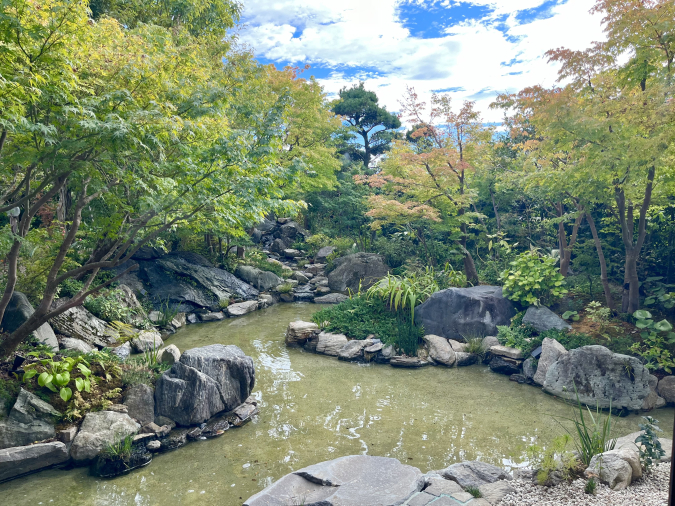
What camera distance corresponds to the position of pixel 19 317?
603 cm

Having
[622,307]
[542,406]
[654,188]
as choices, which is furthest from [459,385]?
[654,188]

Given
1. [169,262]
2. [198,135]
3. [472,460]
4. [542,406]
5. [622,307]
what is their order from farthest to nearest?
1. [169,262]
2. [622,307]
3. [542,406]
4. [198,135]
5. [472,460]

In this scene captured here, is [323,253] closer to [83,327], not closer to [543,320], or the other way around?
[83,327]

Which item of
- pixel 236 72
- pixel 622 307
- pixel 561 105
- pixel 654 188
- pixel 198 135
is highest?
pixel 236 72

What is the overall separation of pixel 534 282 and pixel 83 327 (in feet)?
27.3

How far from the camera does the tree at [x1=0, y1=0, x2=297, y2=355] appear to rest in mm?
3732

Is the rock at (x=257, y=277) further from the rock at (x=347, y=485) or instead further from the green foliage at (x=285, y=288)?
the rock at (x=347, y=485)

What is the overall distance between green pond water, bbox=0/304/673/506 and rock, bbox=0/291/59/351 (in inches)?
99.5

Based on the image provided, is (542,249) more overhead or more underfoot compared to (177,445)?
more overhead

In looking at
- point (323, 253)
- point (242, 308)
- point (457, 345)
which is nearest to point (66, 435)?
point (457, 345)

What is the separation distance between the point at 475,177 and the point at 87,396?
35.3ft

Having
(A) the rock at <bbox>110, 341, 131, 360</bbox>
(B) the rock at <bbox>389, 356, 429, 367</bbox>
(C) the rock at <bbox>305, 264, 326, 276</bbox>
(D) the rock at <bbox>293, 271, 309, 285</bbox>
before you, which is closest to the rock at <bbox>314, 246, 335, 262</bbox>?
(C) the rock at <bbox>305, 264, 326, 276</bbox>

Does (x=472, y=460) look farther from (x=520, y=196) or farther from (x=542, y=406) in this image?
(x=520, y=196)

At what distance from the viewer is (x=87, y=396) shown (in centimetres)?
491
